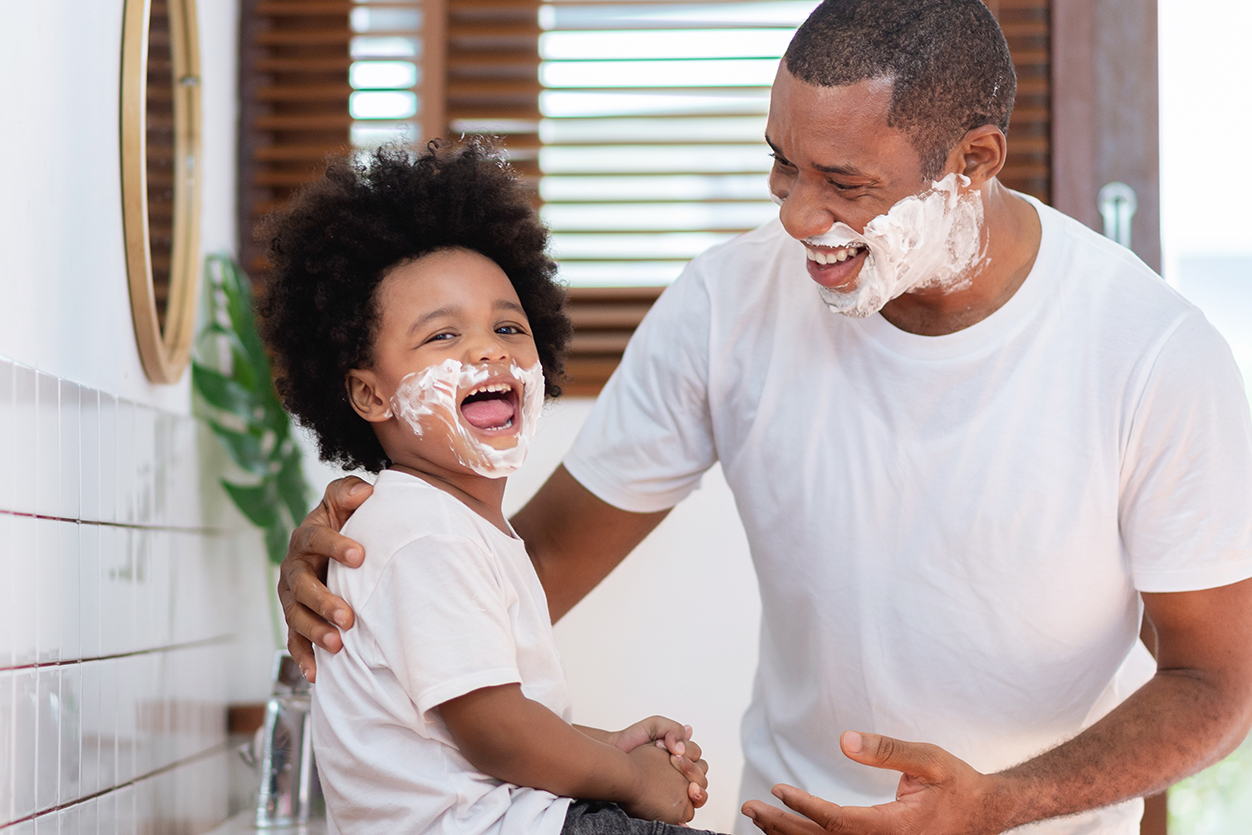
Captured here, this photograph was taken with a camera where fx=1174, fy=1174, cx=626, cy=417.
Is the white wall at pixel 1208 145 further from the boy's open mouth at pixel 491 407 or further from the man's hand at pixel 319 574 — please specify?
the man's hand at pixel 319 574

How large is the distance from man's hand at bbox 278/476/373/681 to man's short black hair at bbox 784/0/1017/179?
61 cm

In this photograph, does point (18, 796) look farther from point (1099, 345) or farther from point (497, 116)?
point (497, 116)

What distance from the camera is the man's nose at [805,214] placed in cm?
118

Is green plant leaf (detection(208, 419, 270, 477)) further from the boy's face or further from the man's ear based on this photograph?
the man's ear

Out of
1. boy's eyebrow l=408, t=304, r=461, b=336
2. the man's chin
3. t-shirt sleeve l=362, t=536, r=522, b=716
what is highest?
the man's chin

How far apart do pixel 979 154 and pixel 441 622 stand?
0.75 m

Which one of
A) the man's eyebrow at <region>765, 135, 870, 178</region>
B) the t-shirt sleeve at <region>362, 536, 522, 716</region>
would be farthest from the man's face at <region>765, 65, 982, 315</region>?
the t-shirt sleeve at <region>362, 536, 522, 716</region>

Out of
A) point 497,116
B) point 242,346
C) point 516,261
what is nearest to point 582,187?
point 497,116

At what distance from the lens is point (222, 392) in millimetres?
1820

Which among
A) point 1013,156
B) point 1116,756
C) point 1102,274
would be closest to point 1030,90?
point 1013,156

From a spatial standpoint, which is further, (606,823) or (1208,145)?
(1208,145)

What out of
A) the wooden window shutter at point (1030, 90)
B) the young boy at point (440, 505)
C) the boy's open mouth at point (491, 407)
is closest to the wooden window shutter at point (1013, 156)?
the wooden window shutter at point (1030, 90)

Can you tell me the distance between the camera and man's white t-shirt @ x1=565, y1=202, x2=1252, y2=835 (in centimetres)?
120

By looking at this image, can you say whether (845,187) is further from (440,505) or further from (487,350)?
(440,505)
